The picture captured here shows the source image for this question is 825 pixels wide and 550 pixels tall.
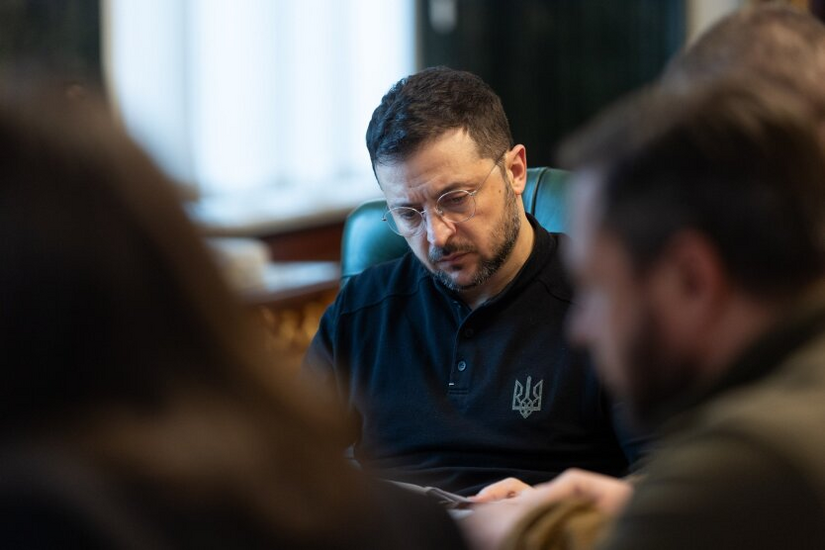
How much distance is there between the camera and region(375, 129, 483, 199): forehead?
208 cm

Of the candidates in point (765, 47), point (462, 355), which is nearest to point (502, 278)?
point (462, 355)

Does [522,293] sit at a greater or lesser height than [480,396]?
greater

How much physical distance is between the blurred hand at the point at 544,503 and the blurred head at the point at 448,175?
714 mm

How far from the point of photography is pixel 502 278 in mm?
2092

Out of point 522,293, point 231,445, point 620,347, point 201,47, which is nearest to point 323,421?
point 231,445

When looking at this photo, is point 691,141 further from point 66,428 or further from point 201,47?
point 201,47

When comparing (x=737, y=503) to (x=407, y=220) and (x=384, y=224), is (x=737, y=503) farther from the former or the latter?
(x=384, y=224)

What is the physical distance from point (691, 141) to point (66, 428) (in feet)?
1.78

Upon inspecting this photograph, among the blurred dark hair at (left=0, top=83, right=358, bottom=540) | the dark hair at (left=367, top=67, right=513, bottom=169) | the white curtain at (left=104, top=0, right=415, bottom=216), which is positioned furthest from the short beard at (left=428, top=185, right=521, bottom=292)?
the white curtain at (left=104, top=0, right=415, bottom=216)

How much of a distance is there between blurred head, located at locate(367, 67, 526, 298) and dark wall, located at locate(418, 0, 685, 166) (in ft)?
8.38

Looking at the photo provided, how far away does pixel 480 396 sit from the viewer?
77.7 inches

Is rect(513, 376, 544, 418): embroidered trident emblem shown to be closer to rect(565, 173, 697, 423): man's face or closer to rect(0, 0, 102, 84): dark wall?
rect(565, 173, 697, 423): man's face

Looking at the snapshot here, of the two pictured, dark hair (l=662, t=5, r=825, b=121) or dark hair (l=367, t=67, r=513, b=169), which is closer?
dark hair (l=662, t=5, r=825, b=121)

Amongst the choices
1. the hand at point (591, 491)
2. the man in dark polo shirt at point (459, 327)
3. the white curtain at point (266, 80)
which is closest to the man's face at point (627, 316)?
the hand at point (591, 491)
